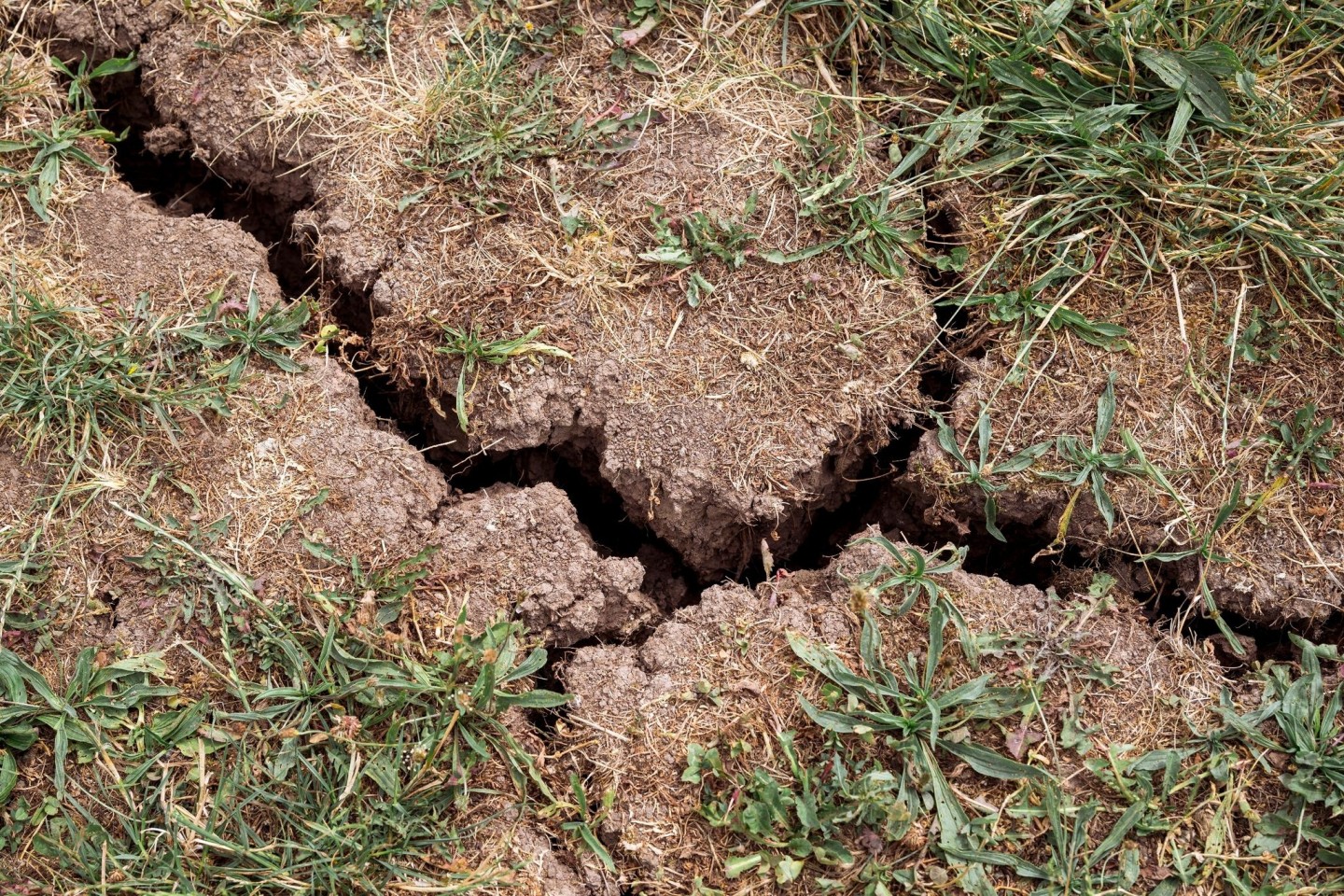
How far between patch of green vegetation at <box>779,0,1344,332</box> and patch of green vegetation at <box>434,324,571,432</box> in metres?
→ 1.00

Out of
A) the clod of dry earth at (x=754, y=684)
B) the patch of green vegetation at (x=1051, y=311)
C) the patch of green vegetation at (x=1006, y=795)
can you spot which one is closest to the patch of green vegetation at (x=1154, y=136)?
the patch of green vegetation at (x=1051, y=311)

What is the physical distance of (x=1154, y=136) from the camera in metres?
2.59

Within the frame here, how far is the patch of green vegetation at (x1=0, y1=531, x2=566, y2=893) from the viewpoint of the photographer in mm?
2219

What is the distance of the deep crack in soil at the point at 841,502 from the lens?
98.3 inches

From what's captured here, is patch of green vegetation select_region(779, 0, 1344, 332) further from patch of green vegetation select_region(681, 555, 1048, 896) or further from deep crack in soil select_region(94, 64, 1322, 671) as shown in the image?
patch of green vegetation select_region(681, 555, 1048, 896)

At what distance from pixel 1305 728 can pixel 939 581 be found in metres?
0.81

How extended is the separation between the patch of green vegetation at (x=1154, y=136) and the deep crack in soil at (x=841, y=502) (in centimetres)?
21

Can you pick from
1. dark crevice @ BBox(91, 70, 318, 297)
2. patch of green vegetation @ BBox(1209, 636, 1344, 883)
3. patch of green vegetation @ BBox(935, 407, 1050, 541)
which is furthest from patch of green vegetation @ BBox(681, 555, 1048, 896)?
dark crevice @ BBox(91, 70, 318, 297)

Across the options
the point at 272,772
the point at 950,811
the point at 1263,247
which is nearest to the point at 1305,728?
the point at 950,811

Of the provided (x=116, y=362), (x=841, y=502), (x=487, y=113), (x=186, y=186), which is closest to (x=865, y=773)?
(x=841, y=502)

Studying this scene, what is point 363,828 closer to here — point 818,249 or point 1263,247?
point 818,249

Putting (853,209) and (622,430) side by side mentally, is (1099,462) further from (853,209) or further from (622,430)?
(622,430)

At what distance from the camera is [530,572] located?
7.94 feet

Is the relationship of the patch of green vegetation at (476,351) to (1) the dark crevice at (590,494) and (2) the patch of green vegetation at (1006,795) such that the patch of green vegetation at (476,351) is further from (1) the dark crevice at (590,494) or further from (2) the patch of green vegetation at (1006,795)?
(2) the patch of green vegetation at (1006,795)
